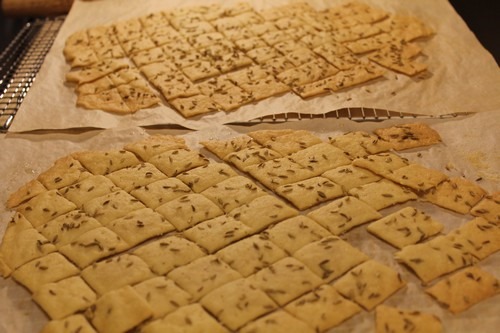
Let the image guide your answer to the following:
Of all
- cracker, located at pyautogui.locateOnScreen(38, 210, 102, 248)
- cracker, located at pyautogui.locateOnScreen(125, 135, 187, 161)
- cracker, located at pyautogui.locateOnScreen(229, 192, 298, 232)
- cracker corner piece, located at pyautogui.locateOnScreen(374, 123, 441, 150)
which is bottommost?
cracker, located at pyautogui.locateOnScreen(38, 210, 102, 248)

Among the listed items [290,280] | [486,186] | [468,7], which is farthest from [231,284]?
[468,7]

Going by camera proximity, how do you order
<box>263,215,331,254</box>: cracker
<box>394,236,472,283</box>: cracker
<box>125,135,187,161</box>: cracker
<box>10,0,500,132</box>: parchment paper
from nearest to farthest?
<box>394,236,472,283</box>: cracker
<box>263,215,331,254</box>: cracker
<box>125,135,187,161</box>: cracker
<box>10,0,500,132</box>: parchment paper

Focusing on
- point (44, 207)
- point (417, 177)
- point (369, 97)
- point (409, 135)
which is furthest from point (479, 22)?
point (44, 207)

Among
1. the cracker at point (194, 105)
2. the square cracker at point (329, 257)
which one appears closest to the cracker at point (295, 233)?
the square cracker at point (329, 257)

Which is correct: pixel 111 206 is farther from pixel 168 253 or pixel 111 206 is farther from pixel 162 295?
pixel 162 295

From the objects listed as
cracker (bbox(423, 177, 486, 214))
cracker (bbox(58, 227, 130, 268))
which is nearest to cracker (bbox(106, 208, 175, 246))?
cracker (bbox(58, 227, 130, 268))

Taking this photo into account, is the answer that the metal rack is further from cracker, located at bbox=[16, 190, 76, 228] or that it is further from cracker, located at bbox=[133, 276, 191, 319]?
cracker, located at bbox=[133, 276, 191, 319]

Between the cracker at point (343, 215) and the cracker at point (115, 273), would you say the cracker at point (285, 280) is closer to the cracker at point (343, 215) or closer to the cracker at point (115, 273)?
the cracker at point (343, 215)
